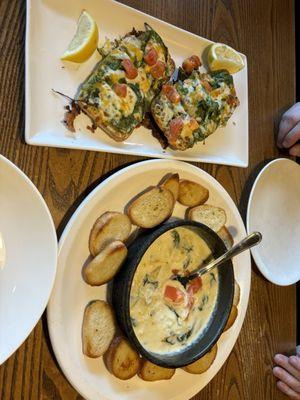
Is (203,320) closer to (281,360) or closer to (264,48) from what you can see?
(281,360)

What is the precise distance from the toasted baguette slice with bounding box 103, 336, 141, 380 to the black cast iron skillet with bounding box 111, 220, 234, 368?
0.06 meters

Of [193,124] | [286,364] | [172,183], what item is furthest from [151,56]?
[286,364]

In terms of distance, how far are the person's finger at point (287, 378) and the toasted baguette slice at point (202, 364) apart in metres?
0.45

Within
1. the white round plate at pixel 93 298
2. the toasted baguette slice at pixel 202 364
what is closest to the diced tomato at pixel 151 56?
the white round plate at pixel 93 298

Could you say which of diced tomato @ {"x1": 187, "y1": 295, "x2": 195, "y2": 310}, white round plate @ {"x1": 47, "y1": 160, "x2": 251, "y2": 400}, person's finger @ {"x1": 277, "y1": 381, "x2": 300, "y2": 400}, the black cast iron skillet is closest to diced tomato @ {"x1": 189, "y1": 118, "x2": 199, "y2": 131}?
white round plate @ {"x1": 47, "y1": 160, "x2": 251, "y2": 400}

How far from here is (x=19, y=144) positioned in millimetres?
1193

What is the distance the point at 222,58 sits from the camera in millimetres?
1587

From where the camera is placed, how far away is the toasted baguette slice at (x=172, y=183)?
1.42m

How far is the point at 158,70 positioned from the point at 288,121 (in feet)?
2.51

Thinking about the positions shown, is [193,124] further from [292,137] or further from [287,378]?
[287,378]

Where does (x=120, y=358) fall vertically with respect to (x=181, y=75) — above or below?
below

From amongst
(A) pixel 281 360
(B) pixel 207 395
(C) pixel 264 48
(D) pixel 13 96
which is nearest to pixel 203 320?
(B) pixel 207 395

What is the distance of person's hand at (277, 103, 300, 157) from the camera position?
1.87 metres

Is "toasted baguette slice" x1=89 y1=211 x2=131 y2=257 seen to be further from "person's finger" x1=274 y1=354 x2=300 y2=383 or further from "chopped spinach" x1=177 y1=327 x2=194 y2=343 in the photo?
"person's finger" x1=274 y1=354 x2=300 y2=383
